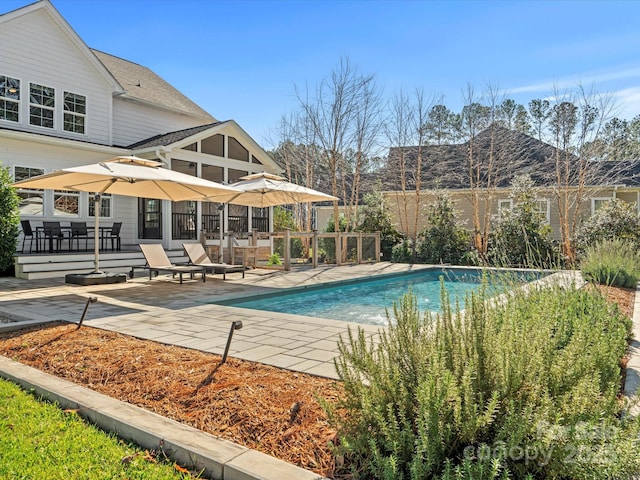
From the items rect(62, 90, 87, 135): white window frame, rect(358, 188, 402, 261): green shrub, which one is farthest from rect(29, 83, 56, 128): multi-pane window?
rect(358, 188, 402, 261): green shrub

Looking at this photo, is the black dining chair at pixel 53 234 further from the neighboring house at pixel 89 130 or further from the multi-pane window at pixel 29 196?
the multi-pane window at pixel 29 196

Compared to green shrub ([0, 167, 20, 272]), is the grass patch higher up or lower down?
lower down

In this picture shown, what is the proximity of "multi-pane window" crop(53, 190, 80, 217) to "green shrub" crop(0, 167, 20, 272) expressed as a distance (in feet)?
9.21

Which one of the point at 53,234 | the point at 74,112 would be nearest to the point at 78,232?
the point at 53,234

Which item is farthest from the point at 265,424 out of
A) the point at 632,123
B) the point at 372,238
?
the point at 632,123

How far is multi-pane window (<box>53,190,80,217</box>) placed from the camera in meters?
13.3

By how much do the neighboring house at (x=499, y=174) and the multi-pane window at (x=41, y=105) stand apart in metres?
12.3

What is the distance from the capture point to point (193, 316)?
20.5 ft

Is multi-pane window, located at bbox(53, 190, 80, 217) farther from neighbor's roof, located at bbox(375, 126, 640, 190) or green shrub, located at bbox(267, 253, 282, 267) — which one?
neighbor's roof, located at bbox(375, 126, 640, 190)

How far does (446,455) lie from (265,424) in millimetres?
1166

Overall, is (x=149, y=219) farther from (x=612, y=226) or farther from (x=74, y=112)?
A: (x=612, y=226)

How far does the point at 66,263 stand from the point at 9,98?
5497 mm

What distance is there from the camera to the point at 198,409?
2.93 metres

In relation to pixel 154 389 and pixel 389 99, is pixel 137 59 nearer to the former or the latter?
pixel 389 99
